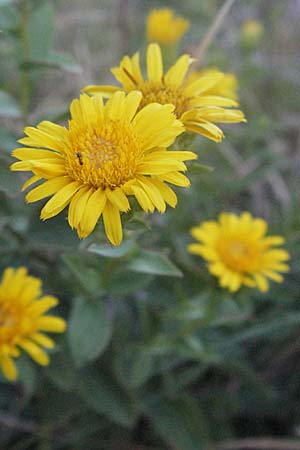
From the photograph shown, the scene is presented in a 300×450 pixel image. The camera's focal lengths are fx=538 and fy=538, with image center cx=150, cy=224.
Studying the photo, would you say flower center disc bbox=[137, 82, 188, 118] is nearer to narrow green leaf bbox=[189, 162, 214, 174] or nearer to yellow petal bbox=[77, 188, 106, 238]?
narrow green leaf bbox=[189, 162, 214, 174]

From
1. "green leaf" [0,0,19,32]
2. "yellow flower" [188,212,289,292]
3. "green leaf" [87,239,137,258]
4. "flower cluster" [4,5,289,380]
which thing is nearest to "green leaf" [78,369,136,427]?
"flower cluster" [4,5,289,380]

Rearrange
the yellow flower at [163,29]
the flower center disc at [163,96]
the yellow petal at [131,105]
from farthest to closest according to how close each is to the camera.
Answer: the yellow flower at [163,29], the flower center disc at [163,96], the yellow petal at [131,105]

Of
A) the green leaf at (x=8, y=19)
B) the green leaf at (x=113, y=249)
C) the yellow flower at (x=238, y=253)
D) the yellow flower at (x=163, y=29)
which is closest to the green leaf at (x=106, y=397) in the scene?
the yellow flower at (x=238, y=253)

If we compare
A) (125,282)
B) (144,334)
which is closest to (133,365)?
(144,334)

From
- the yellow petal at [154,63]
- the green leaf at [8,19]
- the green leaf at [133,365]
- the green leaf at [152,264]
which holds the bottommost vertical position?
the green leaf at [133,365]

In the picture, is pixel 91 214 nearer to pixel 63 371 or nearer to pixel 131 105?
pixel 131 105

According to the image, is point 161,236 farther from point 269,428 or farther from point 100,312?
point 269,428

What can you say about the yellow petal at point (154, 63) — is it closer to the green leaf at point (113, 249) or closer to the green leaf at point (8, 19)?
the green leaf at point (113, 249)
